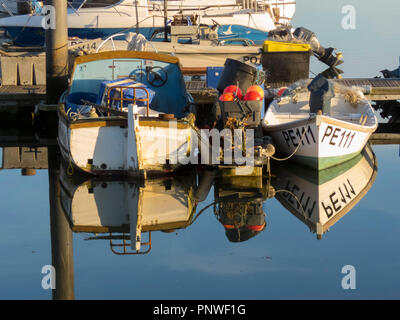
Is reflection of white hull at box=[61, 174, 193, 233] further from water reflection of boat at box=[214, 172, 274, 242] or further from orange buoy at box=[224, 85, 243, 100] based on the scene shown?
orange buoy at box=[224, 85, 243, 100]

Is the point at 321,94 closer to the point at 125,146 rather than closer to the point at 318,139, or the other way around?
the point at 318,139

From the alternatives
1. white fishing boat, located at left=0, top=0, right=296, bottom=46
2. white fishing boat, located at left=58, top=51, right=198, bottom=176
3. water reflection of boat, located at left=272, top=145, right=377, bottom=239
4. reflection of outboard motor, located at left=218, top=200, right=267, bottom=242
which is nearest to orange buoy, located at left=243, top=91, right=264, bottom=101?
white fishing boat, located at left=58, top=51, right=198, bottom=176

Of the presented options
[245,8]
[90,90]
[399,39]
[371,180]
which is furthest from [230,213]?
[399,39]

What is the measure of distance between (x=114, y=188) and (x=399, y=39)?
27664 millimetres

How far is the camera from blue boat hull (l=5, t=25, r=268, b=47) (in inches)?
1268

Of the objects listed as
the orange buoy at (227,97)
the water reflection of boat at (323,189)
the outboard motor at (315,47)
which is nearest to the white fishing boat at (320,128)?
the water reflection of boat at (323,189)

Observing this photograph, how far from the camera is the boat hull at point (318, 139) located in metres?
16.0

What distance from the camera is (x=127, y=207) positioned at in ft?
46.7

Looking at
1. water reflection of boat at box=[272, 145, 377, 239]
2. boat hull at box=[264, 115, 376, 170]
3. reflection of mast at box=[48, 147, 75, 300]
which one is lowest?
reflection of mast at box=[48, 147, 75, 300]

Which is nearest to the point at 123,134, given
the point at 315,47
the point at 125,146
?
the point at 125,146

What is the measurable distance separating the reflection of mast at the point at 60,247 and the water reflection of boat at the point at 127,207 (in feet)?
0.43

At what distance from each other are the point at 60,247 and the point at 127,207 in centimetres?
203

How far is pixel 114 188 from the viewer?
49.9 feet

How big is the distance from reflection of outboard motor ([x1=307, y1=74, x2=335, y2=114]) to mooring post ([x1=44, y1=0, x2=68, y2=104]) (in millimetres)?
5282
